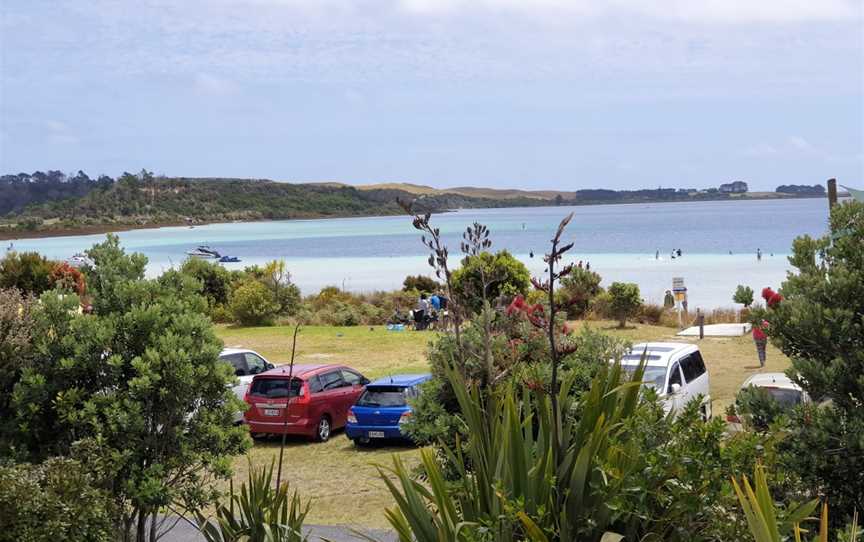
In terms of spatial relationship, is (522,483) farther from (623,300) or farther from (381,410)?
(623,300)

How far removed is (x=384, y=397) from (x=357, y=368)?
26.5 ft

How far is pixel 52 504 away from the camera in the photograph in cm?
614

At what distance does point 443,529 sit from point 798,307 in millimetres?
2783

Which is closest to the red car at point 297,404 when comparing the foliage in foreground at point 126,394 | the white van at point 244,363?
the white van at point 244,363

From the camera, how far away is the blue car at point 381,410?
15.2m

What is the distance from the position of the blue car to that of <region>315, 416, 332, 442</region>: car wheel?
0.94 m

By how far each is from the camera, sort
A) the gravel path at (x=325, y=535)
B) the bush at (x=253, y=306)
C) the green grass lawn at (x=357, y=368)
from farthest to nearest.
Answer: the bush at (x=253, y=306) → the green grass lawn at (x=357, y=368) → the gravel path at (x=325, y=535)

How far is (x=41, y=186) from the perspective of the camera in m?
178

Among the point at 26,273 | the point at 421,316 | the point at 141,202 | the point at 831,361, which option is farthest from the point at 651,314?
the point at 141,202

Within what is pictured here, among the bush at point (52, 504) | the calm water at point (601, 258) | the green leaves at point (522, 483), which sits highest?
the green leaves at point (522, 483)

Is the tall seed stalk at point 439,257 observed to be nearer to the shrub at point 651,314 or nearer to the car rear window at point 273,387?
the car rear window at point 273,387

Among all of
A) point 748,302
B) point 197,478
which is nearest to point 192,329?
point 197,478

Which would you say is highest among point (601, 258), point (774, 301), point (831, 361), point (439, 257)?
point (439, 257)

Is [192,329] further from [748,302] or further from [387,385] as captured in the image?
[387,385]
